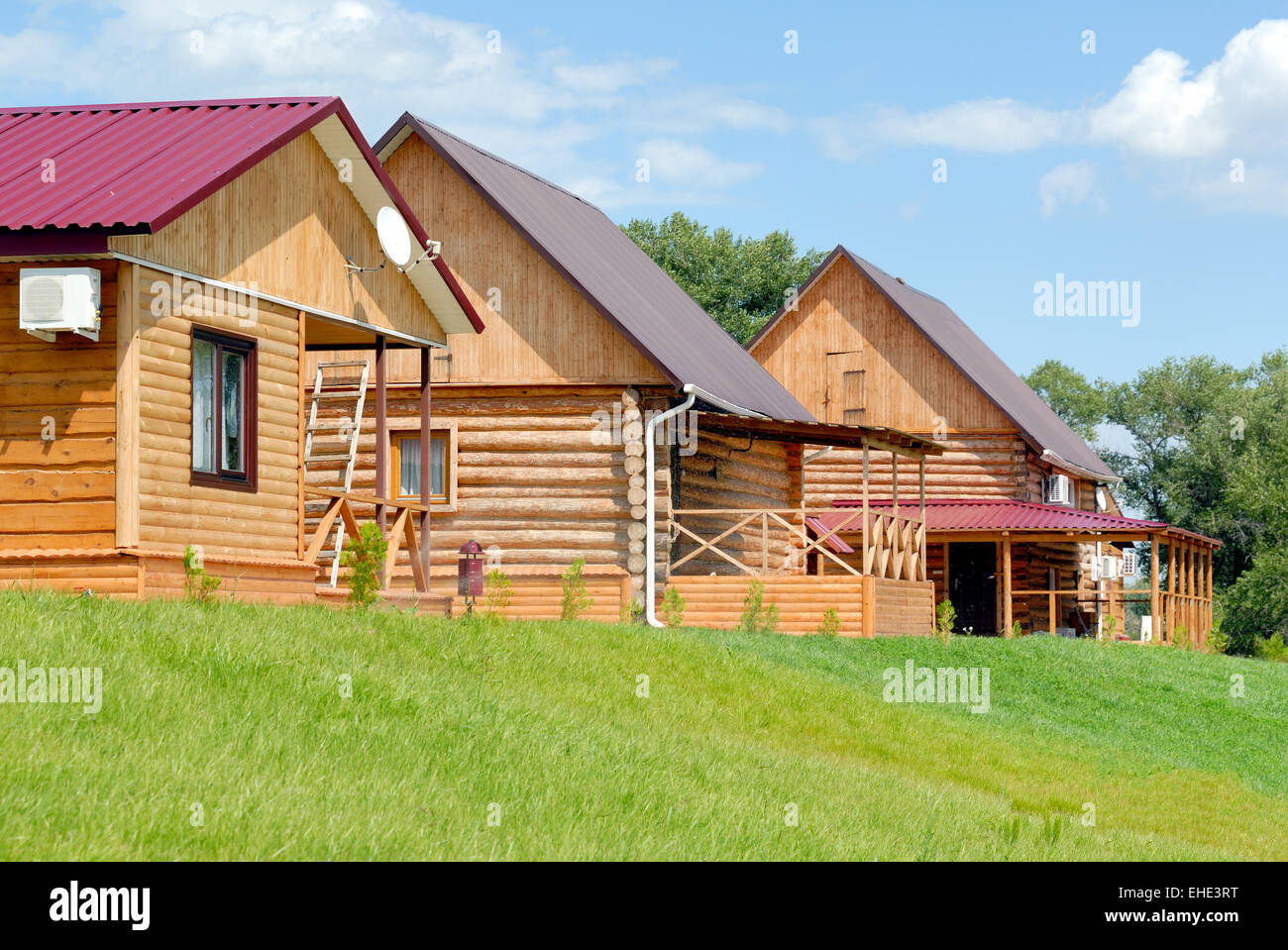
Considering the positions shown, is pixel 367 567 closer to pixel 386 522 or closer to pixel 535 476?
pixel 386 522

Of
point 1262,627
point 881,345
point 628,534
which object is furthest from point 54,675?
point 1262,627

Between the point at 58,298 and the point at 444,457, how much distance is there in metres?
10.7

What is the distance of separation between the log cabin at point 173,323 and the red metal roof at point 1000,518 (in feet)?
47.2

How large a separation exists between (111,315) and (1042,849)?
8424mm

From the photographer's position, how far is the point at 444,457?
23109 millimetres

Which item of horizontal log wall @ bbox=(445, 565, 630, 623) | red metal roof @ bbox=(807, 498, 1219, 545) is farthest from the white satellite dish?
red metal roof @ bbox=(807, 498, 1219, 545)

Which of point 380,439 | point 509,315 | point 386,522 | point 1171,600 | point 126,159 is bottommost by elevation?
point 1171,600

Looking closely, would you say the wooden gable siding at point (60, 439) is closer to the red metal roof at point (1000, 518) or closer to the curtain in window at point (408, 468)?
the curtain in window at point (408, 468)

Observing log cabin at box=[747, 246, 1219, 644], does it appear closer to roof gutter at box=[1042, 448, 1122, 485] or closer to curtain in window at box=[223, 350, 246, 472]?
roof gutter at box=[1042, 448, 1122, 485]

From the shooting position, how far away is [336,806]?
320 inches

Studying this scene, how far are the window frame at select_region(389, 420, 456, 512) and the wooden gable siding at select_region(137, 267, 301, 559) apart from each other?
23.4 ft

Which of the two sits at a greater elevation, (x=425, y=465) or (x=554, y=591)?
(x=425, y=465)

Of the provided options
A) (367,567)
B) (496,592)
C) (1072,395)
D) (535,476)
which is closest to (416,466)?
(535,476)

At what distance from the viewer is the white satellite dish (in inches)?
651
